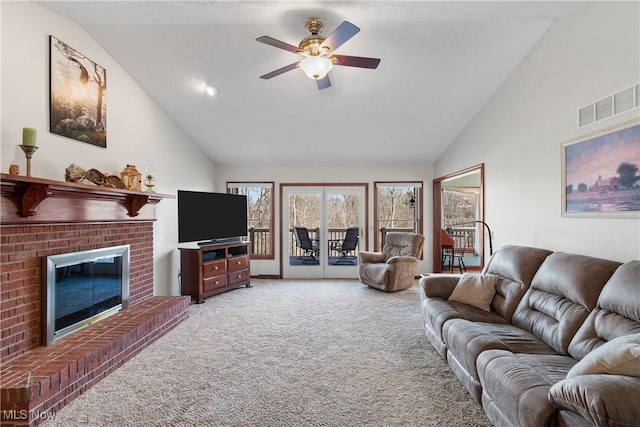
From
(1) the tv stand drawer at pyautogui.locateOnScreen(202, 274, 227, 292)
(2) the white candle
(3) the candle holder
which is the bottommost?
(1) the tv stand drawer at pyautogui.locateOnScreen(202, 274, 227, 292)

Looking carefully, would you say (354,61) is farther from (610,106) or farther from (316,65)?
(610,106)

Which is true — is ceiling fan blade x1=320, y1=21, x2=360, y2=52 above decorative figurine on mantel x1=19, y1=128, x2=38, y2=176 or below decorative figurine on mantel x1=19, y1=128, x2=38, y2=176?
above

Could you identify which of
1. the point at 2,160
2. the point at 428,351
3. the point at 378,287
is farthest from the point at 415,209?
the point at 2,160

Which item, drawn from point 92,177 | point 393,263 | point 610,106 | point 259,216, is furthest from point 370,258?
point 92,177

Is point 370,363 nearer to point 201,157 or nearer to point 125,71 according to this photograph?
point 125,71

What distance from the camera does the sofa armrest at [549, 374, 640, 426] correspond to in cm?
120

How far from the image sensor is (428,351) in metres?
2.99

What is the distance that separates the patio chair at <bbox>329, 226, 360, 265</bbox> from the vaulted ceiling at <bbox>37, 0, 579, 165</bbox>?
1664mm

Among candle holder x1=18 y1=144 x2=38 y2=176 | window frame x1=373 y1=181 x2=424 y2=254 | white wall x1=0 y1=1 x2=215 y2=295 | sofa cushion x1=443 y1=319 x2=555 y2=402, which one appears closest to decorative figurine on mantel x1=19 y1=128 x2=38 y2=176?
candle holder x1=18 y1=144 x2=38 y2=176

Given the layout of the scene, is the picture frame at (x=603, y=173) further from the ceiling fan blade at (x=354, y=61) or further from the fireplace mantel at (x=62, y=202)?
the fireplace mantel at (x=62, y=202)

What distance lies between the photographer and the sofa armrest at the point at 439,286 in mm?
3332

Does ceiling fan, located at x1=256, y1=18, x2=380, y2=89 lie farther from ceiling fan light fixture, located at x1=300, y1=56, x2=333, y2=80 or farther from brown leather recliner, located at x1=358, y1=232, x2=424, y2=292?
brown leather recliner, located at x1=358, y1=232, x2=424, y2=292

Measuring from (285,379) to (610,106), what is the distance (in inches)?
125

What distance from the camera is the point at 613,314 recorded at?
1.91 meters
